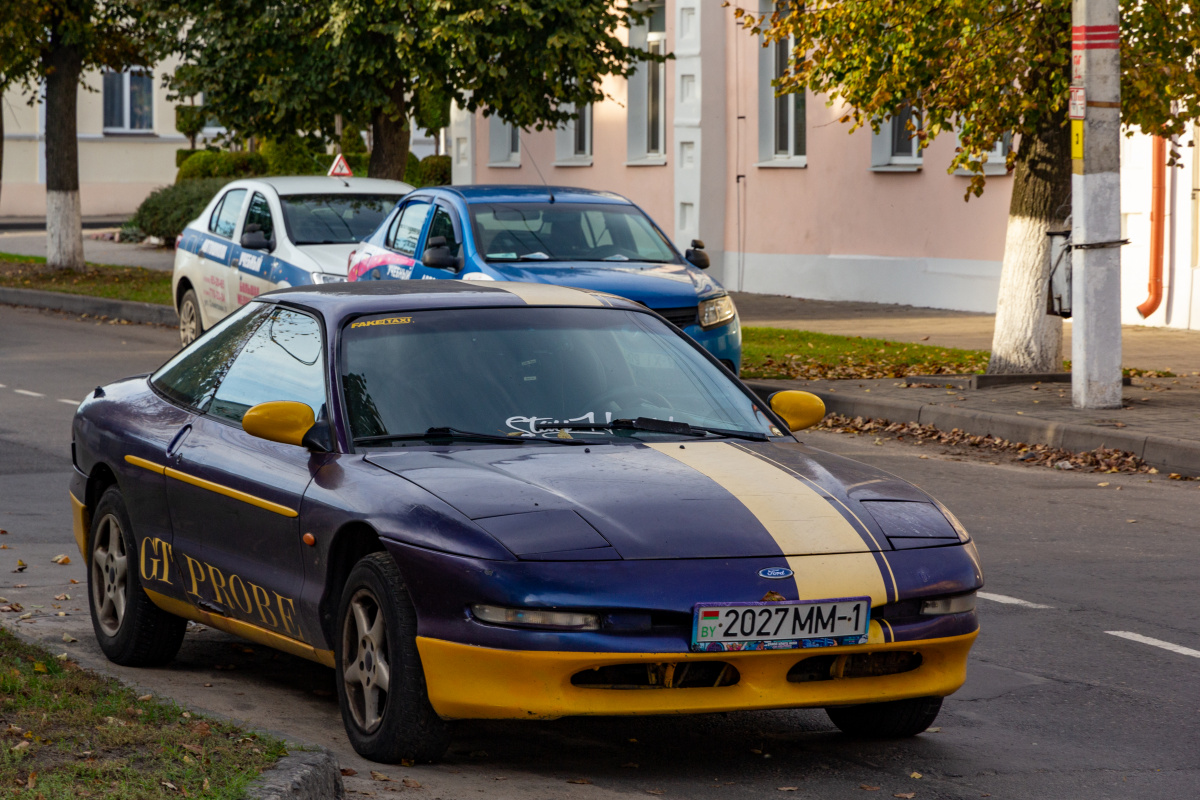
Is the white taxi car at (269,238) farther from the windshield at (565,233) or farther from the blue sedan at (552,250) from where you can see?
the windshield at (565,233)

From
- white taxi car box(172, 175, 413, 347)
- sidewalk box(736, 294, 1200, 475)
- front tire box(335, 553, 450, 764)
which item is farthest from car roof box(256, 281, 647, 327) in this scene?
white taxi car box(172, 175, 413, 347)

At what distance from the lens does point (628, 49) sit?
936 inches

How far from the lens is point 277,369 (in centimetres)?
623

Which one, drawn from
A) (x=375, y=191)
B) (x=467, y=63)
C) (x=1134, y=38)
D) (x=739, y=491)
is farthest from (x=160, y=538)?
(x=467, y=63)

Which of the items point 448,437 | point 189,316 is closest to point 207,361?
point 448,437

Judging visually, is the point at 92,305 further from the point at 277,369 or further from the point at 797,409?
the point at 797,409

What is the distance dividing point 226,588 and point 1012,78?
955 centimetres

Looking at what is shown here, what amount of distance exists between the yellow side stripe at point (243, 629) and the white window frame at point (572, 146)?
26434 millimetres

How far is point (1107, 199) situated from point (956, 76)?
57.3 inches

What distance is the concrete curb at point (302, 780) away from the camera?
4.45 m

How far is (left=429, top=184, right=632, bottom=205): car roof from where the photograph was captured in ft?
49.6

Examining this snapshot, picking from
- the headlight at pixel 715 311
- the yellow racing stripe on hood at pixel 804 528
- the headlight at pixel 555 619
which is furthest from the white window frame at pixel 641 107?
the headlight at pixel 555 619

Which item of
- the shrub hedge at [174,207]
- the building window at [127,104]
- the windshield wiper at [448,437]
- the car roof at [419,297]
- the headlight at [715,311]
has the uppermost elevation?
the building window at [127,104]

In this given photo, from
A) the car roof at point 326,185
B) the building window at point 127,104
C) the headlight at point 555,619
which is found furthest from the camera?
the building window at point 127,104
